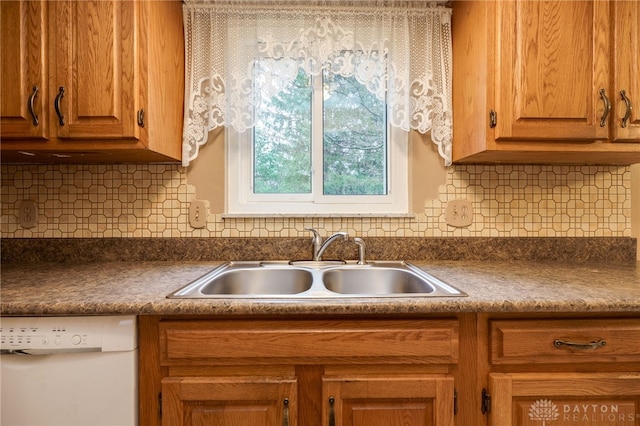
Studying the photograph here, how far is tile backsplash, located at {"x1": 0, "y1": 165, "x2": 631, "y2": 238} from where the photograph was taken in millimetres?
1538

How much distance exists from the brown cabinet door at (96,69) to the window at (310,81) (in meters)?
0.33

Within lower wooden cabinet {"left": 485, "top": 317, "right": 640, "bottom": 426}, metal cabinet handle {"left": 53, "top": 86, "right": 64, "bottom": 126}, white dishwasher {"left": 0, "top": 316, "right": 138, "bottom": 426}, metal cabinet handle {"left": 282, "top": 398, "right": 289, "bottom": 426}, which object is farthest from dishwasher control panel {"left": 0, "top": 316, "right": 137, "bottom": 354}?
lower wooden cabinet {"left": 485, "top": 317, "right": 640, "bottom": 426}

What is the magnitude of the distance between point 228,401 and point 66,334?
1.51ft

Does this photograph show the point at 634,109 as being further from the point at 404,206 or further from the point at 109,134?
the point at 109,134

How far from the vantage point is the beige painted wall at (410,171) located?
61.5 inches

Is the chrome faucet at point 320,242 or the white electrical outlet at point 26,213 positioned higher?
the white electrical outlet at point 26,213

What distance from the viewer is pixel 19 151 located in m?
1.22

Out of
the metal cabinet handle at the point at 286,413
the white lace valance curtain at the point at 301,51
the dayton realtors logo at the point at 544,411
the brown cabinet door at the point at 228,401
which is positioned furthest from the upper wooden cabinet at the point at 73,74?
the dayton realtors logo at the point at 544,411

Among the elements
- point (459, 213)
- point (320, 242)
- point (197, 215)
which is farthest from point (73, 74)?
point (459, 213)

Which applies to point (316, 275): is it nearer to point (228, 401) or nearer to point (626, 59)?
point (228, 401)

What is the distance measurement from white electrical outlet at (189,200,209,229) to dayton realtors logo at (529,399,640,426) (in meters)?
1.37

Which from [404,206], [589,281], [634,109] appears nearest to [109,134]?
[404,206]

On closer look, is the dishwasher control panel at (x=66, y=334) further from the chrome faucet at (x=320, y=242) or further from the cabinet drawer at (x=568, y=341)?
the cabinet drawer at (x=568, y=341)

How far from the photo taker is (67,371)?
2.93ft
